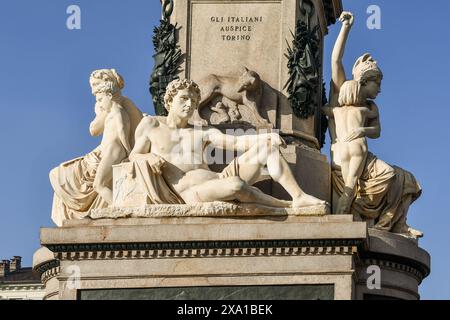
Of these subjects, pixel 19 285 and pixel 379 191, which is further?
pixel 19 285

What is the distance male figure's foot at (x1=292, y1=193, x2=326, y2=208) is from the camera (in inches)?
1365

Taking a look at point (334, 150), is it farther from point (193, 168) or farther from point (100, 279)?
point (100, 279)

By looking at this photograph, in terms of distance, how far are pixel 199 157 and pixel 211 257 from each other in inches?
82.9

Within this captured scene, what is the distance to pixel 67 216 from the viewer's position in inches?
1467

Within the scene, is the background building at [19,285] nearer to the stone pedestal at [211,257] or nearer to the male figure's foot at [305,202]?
the stone pedestal at [211,257]

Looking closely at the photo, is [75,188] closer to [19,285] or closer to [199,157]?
[199,157]

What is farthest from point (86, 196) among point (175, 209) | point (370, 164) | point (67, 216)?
point (370, 164)

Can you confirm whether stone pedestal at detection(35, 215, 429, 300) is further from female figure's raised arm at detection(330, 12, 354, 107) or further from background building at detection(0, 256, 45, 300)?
background building at detection(0, 256, 45, 300)

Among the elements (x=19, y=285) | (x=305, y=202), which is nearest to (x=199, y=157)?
(x=305, y=202)

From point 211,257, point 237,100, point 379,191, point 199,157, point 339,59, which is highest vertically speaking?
point 339,59

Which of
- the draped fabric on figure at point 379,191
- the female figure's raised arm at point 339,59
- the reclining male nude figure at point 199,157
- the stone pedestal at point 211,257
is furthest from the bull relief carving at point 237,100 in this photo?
the stone pedestal at point 211,257

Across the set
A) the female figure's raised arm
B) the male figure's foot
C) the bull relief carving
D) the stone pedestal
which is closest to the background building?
the female figure's raised arm

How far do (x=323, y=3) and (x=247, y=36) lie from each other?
8.02 feet

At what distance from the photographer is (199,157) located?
117ft
